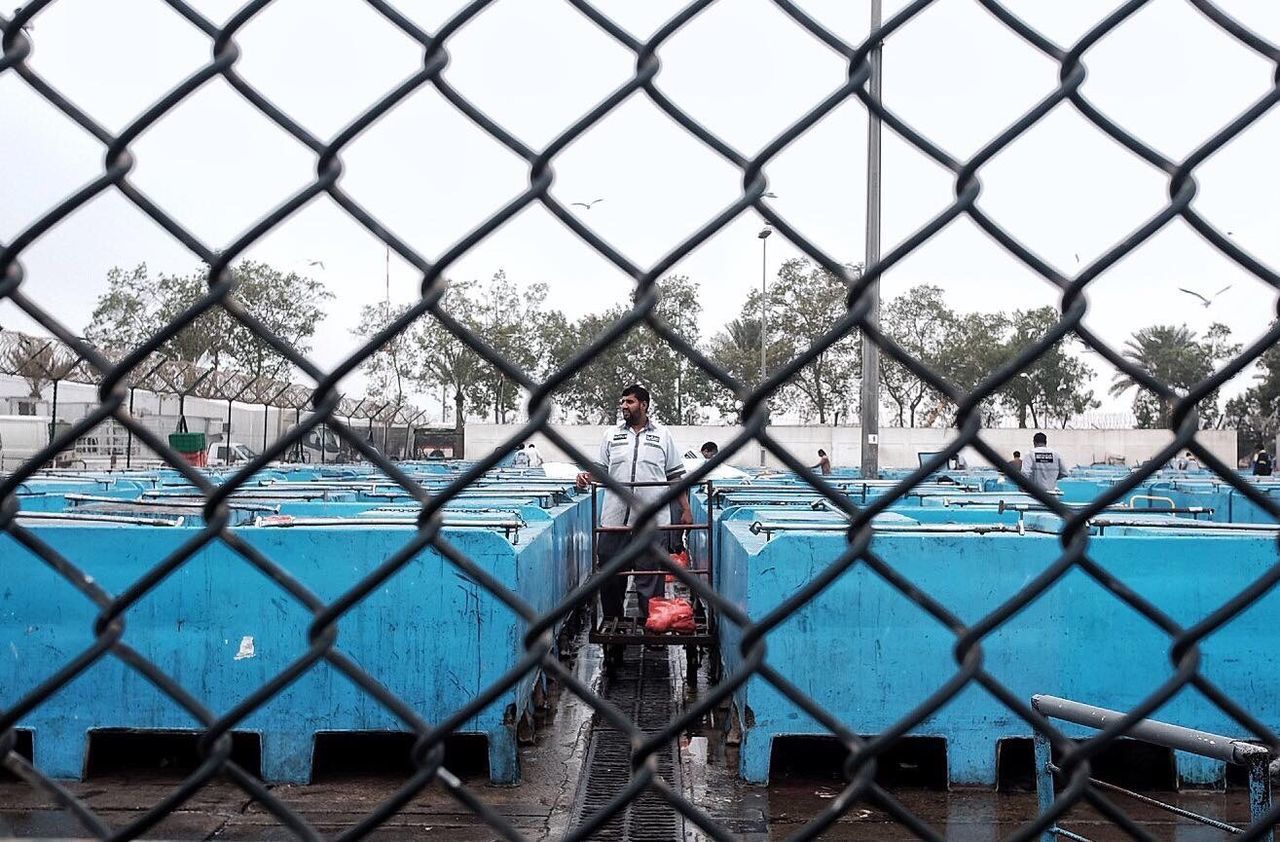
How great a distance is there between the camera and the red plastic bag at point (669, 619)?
7645mm

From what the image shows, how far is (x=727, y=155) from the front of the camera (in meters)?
1.34

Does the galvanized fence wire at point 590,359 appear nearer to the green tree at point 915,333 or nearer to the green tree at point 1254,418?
the green tree at point 915,333

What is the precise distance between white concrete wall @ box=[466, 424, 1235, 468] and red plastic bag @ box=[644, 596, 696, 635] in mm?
26876

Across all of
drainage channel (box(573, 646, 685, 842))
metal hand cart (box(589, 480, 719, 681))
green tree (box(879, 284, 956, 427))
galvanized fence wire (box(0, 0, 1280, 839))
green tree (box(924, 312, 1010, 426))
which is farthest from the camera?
green tree (box(924, 312, 1010, 426))

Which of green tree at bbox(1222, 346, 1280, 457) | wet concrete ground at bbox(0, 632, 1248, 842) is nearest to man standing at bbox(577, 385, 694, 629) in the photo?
wet concrete ground at bbox(0, 632, 1248, 842)

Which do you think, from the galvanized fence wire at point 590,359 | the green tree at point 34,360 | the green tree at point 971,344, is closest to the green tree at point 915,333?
the green tree at point 971,344

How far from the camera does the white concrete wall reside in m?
36.8

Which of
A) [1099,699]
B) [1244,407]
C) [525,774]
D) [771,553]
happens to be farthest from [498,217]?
[1244,407]

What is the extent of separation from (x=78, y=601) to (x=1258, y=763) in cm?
510

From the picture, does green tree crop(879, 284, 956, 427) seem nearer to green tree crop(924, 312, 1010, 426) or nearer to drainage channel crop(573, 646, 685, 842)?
green tree crop(924, 312, 1010, 426)

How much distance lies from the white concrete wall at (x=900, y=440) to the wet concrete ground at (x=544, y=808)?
29.0 meters

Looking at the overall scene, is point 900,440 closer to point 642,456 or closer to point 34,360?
point 34,360

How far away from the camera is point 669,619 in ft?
25.3

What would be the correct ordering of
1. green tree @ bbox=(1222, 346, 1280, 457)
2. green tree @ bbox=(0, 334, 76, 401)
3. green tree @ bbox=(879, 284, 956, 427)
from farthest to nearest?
1. green tree @ bbox=(1222, 346, 1280, 457)
2. green tree @ bbox=(879, 284, 956, 427)
3. green tree @ bbox=(0, 334, 76, 401)
